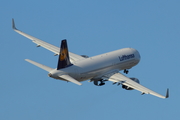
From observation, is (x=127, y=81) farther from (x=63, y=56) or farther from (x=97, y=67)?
(x=63, y=56)

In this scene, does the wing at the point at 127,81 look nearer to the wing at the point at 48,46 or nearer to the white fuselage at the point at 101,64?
the white fuselage at the point at 101,64

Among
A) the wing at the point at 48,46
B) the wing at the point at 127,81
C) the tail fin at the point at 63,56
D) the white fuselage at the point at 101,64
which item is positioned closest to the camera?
the tail fin at the point at 63,56

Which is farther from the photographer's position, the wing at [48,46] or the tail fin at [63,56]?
the wing at [48,46]

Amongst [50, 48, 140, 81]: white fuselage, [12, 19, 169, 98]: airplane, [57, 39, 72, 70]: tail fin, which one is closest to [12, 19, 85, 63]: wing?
[12, 19, 169, 98]: airplane

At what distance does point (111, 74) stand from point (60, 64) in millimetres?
14217

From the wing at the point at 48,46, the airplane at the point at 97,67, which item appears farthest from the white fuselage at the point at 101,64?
the wing at the point at 48,46

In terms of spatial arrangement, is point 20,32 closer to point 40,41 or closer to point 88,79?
point 40,41

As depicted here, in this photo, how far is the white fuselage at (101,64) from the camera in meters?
139

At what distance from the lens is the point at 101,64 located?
145m

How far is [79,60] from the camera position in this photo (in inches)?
5615

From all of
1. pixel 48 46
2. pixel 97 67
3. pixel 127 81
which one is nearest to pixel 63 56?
pixel 97 67

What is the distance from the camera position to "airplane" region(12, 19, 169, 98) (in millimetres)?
136500

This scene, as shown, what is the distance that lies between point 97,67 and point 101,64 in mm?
1644

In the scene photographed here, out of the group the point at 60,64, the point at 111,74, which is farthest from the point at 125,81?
the point at 60,64
